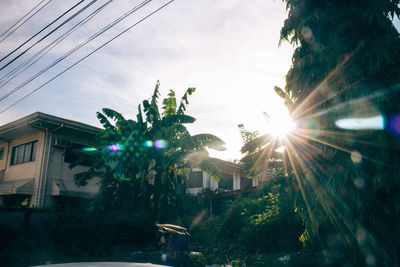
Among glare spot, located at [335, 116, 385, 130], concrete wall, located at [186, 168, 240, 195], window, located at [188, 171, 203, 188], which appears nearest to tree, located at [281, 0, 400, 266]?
glare spot, located at [335, 116, 385, 130]

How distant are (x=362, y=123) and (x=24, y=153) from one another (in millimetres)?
21194

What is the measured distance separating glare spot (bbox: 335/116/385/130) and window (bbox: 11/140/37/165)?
754 inches

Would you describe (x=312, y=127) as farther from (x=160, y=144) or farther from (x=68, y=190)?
(x=68, y=190)

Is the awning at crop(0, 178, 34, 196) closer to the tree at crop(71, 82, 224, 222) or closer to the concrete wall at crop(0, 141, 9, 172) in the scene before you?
the concrete wall at crop(0, 141, 9, 172)

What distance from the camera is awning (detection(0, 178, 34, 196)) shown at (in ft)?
62.6

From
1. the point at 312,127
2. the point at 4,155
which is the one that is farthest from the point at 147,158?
the point at 4,155

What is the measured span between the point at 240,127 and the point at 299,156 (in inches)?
1223

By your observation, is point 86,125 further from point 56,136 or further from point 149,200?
point 149,200

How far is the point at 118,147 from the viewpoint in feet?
54.9

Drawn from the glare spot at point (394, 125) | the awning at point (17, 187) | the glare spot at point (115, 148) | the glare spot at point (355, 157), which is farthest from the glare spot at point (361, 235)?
the awning at point (17, 187)

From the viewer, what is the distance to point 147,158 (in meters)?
16.6

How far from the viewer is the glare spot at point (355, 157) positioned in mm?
7778

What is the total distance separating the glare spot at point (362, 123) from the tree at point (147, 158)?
8702mm

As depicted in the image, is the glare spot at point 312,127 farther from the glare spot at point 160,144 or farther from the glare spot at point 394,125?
the glare spot at point 160,144
